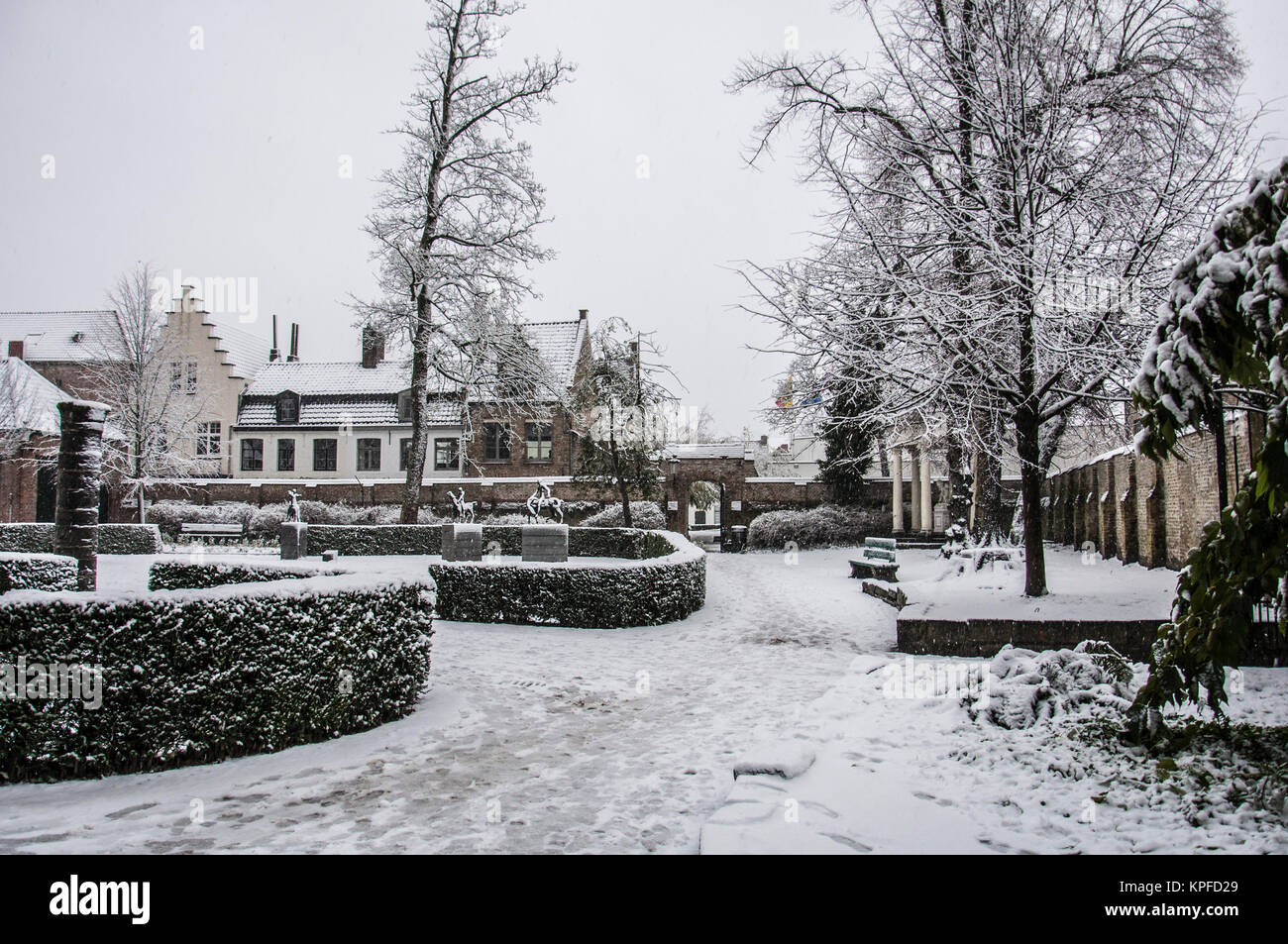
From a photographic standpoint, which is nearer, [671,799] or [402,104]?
[671,799]

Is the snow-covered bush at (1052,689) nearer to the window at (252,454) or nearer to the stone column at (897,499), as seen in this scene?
the stone column at (897,499)

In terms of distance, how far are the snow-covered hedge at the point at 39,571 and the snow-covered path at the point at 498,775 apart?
21.3 ft

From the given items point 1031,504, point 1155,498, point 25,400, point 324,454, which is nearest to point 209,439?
point 324,454

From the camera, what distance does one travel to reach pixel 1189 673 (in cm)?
365

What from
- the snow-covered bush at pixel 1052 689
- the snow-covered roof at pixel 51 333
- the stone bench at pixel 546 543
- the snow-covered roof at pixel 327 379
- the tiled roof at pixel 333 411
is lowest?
the snow-covered bush at pixel 1052 689

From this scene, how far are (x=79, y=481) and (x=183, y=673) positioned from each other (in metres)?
5.72

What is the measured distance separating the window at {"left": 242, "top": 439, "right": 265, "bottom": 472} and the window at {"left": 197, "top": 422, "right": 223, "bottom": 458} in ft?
4.22

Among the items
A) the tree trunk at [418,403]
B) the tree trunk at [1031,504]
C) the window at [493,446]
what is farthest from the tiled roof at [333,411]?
the tree trunk at [1031,504]

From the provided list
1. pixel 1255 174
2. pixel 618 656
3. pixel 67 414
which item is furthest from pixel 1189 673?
pixel 67 414

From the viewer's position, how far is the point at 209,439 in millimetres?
35906

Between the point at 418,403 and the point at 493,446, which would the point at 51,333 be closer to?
the point at 493,446

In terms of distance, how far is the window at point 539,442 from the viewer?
33156mm
